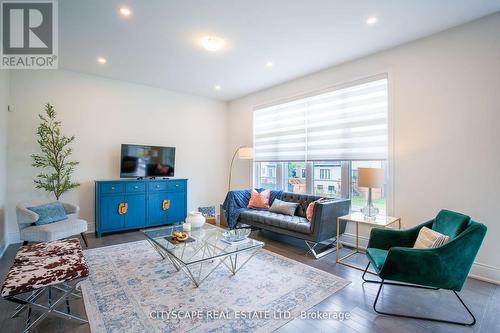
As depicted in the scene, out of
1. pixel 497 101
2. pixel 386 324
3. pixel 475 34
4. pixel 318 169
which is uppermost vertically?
pixel 475 34

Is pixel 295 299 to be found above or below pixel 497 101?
below

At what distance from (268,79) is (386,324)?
4249mm

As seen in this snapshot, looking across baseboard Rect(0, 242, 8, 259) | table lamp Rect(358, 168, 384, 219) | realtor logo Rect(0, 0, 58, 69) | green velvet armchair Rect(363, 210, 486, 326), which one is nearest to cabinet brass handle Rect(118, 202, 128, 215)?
baseboard Rect(0, 242, 8, 259)

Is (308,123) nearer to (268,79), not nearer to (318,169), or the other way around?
(318,169)

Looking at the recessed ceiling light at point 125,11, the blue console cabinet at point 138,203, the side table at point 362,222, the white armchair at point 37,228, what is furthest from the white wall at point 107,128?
the side table at point 362,222

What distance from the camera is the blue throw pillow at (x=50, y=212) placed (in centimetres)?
344

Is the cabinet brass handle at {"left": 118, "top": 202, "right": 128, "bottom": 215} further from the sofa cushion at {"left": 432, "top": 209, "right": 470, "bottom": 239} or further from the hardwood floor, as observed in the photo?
the sofa cushion at {"left": 432, "top": 209, "right": 470, "bottom": 239}

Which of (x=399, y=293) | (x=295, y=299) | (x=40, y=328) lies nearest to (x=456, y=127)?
(x=399, y=293)

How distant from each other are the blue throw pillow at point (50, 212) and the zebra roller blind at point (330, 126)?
3.75 m

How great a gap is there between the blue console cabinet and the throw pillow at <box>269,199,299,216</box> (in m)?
2.02

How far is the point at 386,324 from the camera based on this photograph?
2027mm

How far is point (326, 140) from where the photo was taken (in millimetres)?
4395

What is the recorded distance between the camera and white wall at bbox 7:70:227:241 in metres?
4.06

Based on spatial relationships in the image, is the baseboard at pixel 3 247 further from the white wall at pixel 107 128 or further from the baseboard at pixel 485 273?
the baseboard at pixel 485 273
